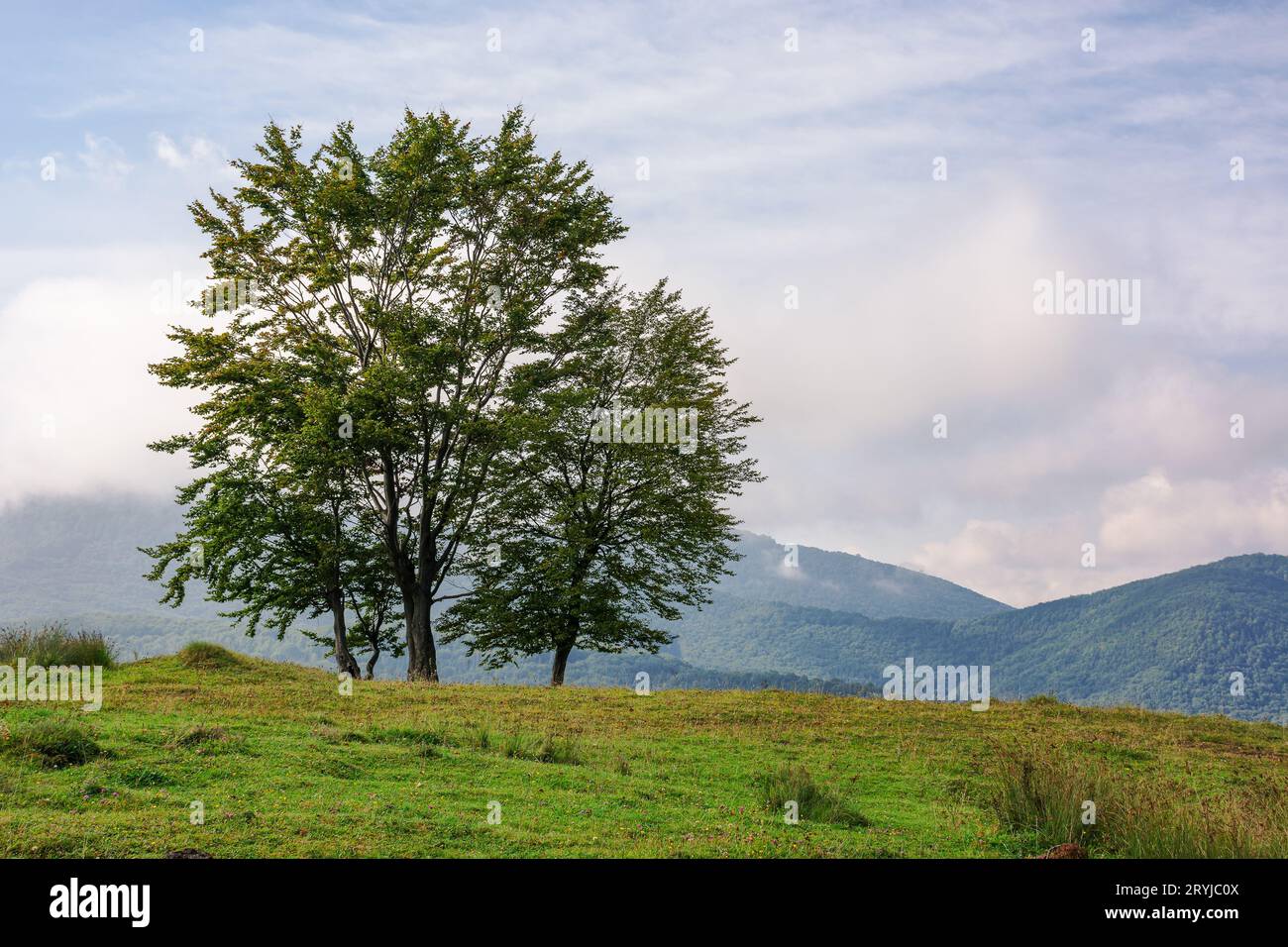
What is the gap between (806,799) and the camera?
54.5ft

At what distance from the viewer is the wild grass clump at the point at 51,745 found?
49.2 feet

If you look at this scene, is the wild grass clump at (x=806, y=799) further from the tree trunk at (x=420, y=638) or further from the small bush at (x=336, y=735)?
the tree trunk at (x=420, y=638)

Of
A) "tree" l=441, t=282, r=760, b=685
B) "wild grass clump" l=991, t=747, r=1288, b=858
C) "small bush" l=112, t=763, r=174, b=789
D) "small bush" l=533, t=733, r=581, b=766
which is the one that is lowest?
"wild grass clump" l=991, t=747, r=1288, b=858

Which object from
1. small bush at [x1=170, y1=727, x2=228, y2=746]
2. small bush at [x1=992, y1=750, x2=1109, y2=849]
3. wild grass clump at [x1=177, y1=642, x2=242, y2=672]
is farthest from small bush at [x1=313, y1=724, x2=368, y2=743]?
small bush at [x1=992, y1=750, x2=1109, y2=849]

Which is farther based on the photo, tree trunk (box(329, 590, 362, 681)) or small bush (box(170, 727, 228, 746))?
tree trunk (box(329, 590, 362, 681))

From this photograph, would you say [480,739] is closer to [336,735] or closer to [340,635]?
[336,735]

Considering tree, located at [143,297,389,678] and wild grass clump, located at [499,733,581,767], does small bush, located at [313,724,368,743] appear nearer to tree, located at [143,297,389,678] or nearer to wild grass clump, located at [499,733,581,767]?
wild grass clump, located at [499,733,581,767]

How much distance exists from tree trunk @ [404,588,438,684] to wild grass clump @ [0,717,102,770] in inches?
888

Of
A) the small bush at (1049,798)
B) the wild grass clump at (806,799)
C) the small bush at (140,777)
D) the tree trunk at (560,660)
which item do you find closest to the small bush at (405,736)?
the small bush at (140,777)

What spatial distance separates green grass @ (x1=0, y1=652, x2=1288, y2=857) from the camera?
12.4 metres

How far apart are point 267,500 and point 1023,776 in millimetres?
30065

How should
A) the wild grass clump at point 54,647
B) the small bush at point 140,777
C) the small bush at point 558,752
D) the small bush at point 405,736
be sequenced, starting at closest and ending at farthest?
the small bush at point 140,777 → the small bush at point 558,752 → the small bush at point 405,736 → the wild grass clump at point 54,647

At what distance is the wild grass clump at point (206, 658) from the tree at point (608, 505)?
13.2m

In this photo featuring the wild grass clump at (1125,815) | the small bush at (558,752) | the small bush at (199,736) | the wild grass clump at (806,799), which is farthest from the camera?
the small bush at (558,752)
